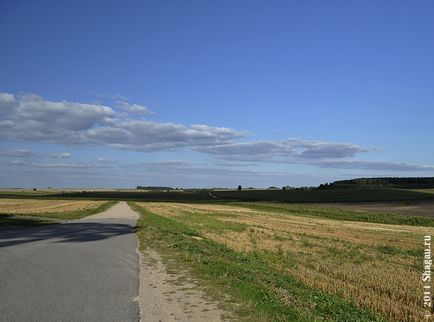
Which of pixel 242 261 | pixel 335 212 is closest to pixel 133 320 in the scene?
pixel 242 261

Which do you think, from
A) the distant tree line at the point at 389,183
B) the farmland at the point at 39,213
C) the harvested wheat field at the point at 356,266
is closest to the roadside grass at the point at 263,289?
the harvested wheat field at the point at 356,266

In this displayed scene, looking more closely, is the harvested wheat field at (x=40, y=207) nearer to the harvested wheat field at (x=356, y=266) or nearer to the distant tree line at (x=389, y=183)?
the harvested wheat field at (x=356, y=266)

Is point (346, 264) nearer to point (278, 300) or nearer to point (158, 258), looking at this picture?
point (158, 258)

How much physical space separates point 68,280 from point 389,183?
608 feet

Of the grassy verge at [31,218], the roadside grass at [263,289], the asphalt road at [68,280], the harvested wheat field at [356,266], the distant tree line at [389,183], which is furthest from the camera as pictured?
the distant tree line at [389,183]

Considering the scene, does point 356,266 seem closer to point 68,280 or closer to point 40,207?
point 68,280

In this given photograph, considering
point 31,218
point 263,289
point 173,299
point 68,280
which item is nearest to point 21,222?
point 31,218

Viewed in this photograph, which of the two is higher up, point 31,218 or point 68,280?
point 68,280

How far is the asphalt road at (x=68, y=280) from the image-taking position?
30.6ft

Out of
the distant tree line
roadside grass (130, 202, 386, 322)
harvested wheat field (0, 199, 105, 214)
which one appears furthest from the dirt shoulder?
the distant tree line

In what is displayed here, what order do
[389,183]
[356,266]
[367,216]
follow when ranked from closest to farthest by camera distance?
[356,266] < [367,216] < [389,183]

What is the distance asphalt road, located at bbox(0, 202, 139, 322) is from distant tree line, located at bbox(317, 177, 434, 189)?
155m

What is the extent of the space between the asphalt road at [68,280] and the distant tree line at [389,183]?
507ft

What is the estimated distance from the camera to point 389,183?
182875 mm
